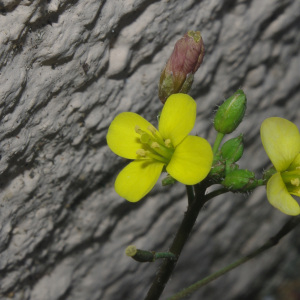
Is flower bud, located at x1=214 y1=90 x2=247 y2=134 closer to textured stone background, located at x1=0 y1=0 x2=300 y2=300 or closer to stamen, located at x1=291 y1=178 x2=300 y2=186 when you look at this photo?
stamen, located at x1=291 y1=178 x2=300 y2=186

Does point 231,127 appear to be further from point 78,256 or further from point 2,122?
point 78,256

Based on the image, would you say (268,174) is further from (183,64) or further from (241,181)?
(183,64)

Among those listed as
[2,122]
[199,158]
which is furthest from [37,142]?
[199,158]

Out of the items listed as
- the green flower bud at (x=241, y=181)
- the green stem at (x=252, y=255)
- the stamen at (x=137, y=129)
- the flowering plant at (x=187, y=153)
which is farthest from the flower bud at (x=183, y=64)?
the green stem at (x=252, y=255)

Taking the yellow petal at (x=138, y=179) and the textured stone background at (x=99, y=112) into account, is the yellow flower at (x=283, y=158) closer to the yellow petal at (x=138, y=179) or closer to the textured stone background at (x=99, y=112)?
the yellow petal at (x=138, y=179)

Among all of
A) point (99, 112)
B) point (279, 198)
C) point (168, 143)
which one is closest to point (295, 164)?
point (279, 198)

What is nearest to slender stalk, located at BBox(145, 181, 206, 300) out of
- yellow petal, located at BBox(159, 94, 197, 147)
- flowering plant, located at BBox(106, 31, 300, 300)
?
flowering plant, located at BBox(106, 31, 300, 300)
